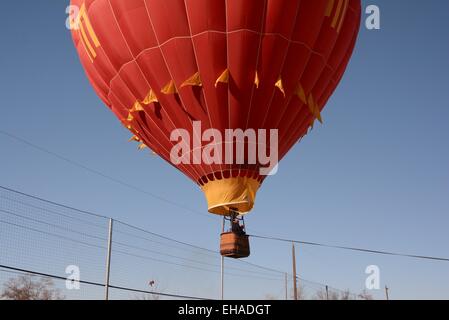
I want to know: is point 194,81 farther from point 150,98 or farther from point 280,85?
point 280,85

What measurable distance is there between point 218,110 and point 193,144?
117 centimetres

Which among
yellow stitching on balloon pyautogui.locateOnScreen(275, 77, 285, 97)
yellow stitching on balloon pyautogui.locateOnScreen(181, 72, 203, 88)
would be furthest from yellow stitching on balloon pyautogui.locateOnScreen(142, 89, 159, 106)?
yellow stitching on balloon pyautogui.locateOnScreen(275, 77, 285, 97)

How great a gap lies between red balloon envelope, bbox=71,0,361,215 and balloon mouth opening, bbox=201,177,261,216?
0.08 feet

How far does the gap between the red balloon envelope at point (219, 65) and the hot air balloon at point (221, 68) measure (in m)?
0.02

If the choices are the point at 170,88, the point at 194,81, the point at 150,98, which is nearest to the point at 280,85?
the point at 194,81

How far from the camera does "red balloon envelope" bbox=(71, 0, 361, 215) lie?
46.7 ft

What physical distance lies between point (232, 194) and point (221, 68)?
3.25 meters

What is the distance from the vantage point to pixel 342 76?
17.4 metres

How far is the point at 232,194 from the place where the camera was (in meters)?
15.5

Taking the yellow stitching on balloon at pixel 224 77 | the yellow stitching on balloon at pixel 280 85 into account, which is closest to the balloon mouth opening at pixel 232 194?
the yellow stitching on balloon at pixel 280 85

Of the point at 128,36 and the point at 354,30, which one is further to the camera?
the point at 354,30
